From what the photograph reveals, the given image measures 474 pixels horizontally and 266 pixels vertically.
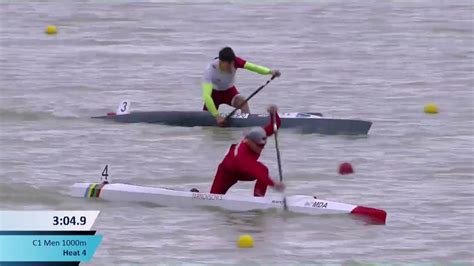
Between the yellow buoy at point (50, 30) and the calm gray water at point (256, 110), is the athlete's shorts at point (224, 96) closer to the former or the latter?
the calm gray water at point (256, 110)

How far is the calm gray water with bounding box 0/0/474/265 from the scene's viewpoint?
15.8 meters

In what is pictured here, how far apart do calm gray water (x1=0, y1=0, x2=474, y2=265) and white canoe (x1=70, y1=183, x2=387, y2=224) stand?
0.11 meters

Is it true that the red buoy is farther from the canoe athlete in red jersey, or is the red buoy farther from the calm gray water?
the canoe athlete in red jersey

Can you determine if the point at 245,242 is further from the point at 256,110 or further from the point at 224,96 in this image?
the point at 256,110

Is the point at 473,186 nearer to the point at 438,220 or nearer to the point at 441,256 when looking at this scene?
the point at 438,220

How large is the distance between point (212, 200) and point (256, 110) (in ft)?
23.9

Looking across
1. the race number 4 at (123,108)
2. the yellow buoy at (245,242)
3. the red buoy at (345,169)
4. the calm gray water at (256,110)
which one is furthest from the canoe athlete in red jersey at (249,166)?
the race number 4 at (123,108)

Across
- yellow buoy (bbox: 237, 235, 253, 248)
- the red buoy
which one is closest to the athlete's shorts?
the red buoy

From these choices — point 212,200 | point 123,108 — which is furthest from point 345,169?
point 123,108

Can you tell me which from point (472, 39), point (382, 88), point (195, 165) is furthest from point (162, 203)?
point (472, 39)

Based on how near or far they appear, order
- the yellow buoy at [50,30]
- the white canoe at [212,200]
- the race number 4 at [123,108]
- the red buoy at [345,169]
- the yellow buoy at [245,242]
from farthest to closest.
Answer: the yellow buoy at [50,30]
the race number 4 at [123,108]
the red buoy at [345,169]
the white canoe at [212,200]
the yellow buoy at [245,242]

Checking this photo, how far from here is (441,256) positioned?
1523cm

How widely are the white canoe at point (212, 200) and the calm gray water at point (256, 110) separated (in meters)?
0.11

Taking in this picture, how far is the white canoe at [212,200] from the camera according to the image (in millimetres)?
16125
